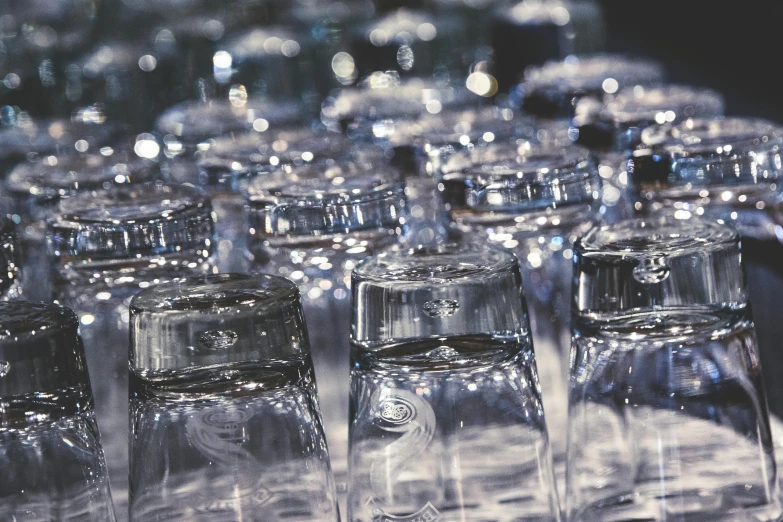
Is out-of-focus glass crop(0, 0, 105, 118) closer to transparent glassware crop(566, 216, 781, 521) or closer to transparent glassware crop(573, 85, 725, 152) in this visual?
transparent glassware crop(573, 85, 725, 152)

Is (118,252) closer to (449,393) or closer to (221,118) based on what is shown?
(449,393)

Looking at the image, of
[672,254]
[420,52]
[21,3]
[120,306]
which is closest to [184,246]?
[120,306]

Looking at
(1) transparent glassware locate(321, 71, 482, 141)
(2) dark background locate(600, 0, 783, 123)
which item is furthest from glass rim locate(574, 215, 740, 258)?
(2) dark background locate(600, 0, 783, 123)

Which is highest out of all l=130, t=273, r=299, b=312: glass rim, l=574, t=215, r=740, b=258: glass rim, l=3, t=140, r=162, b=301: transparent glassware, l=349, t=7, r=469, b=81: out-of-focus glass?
l=349, t=7, r=469, b=81: out-of-focus glass

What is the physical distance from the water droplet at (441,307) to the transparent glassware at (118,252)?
115 millimetres

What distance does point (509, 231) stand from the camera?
17.2 inches

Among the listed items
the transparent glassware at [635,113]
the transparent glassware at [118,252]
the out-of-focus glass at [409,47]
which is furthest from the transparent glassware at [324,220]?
the out-of-focus glass at [409,47]

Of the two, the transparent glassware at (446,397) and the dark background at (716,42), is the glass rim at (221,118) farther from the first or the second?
the dark background at (716,42)

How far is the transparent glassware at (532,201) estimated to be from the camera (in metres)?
0.43

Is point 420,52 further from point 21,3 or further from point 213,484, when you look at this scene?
point 213,484

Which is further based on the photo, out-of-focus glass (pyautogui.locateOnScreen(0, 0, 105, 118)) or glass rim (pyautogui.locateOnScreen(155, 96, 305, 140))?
out-of-focus glass (pyautogui.locateOnScreen(0, 0, 105, 118))

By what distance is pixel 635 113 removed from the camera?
1.80 ft

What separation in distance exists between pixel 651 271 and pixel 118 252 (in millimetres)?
180

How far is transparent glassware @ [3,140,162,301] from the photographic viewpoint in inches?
18.7
